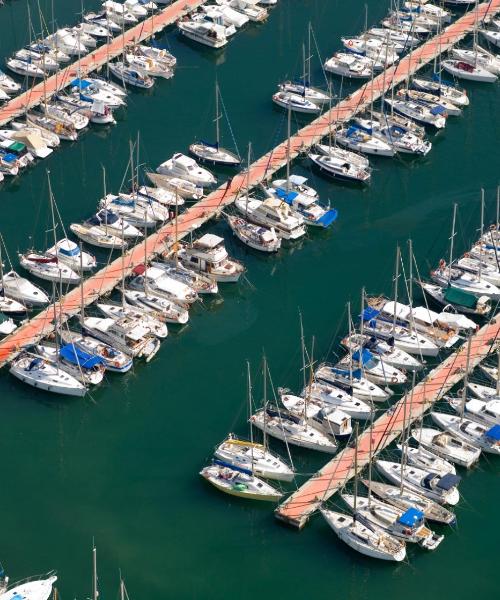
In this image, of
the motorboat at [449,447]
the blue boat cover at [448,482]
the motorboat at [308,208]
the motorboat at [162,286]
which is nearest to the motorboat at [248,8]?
the motorboat at [308,208]

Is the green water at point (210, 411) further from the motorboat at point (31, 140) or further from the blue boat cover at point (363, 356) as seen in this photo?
the blue boat cover at point (363, 356)

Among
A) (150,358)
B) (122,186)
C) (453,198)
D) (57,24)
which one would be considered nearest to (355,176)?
(453,198)

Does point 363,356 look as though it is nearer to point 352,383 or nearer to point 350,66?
point 352,383

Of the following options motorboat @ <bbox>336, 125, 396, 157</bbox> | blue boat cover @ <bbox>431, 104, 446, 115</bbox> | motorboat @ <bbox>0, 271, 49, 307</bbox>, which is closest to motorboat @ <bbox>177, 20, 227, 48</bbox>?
motorboat @ <bbox>336, 125, 396, 157</bbox>

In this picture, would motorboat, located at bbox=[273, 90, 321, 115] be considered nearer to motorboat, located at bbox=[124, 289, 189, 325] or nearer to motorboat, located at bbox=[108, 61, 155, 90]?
motorboat, located at bbox=[108, 61, 155, 90]

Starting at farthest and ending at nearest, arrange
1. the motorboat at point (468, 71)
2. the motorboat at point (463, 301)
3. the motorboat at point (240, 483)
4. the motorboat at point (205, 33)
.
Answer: the motorboat at point (205, 33) < the motorboat at point (468, 71) < the motorboat at point (463, 301) < the motorboat at point (240, 483)
